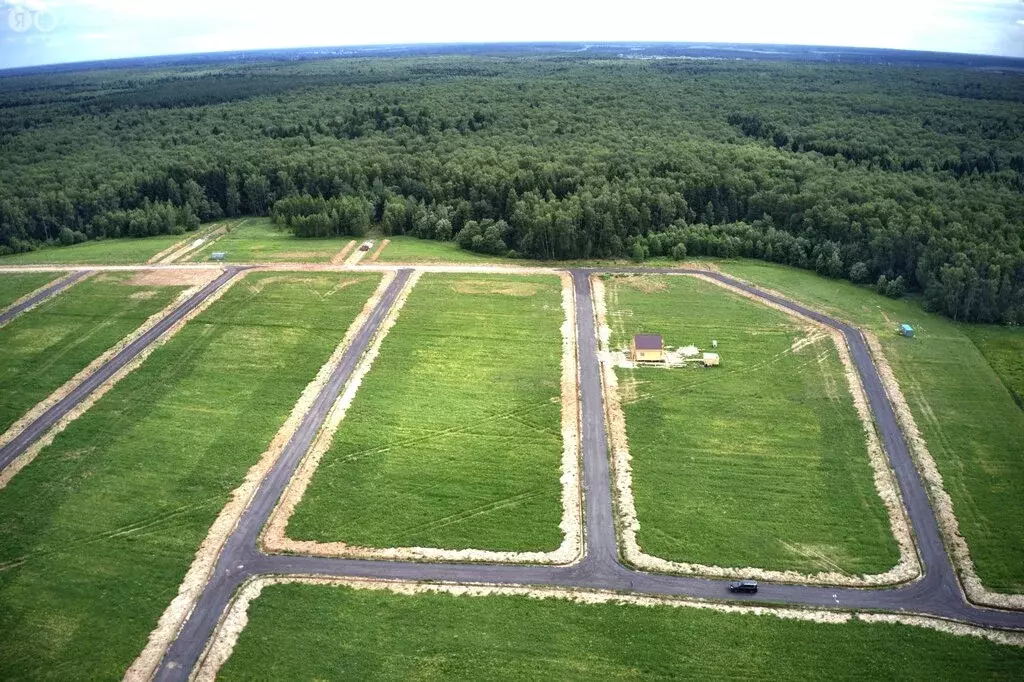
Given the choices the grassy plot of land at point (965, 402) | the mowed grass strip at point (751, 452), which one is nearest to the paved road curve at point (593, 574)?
the mowed grass strip at point (751, 452)

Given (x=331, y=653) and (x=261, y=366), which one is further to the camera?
(x=261, y=366)

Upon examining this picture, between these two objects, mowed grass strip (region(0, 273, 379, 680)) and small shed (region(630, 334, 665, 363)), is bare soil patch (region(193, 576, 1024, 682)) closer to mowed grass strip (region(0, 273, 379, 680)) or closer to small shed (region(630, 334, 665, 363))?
mowed grass strip (region(0, 273, 379, 680))

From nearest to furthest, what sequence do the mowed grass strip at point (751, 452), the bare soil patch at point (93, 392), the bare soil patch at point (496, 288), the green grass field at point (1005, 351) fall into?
the mowed grass strip at point (751, 452) < the bare soil patch at point (93, 392) < the green grass field at point (1005, 351) < the bare soil patch at point (496, 288)

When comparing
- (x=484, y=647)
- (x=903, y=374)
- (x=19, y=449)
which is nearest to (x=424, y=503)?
(x=484, y=647)

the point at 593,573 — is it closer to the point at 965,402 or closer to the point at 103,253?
the point at 965,402

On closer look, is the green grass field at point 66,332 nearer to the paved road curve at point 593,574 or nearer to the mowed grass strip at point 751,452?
the paved road curve at point 593,574

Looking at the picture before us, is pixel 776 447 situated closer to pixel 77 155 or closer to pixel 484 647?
pixel 484 647

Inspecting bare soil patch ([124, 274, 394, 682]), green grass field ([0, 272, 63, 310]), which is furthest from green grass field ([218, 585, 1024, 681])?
green grass field ([0, 272, 63, 310])
